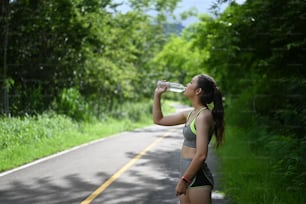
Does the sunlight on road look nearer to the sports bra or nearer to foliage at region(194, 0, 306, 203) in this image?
foliage at region(194, 0, 306, 203)

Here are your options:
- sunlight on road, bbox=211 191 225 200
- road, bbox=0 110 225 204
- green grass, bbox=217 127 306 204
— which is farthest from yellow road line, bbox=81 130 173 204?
green grass, bbox=217 127 306 204

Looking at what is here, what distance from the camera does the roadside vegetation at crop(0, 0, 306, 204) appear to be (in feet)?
29.6

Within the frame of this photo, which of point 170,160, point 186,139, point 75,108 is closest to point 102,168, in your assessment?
point 170,160

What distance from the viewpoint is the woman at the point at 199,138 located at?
3.55 meters

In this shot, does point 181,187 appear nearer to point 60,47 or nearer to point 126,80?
point 60,47

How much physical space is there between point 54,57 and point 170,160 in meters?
11.6

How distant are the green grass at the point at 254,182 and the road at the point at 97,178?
1.39 feet

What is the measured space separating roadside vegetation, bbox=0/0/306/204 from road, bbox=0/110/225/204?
97 centimetres

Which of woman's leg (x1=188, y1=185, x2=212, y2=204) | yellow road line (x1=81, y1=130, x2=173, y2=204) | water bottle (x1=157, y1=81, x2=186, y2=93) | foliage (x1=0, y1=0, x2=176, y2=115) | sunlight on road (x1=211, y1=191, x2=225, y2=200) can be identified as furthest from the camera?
foliage (x1=0, y1=0, x2=176, y2=115)

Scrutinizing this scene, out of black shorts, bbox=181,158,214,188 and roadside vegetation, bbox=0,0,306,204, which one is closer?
black shorts, bbox=181,158,214,188

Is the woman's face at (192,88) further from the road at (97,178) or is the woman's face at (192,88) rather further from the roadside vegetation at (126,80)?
the road at (97,178)

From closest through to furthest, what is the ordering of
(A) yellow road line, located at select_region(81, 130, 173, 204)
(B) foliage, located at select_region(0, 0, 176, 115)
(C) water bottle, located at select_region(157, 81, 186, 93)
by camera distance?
(C) water bottle, located at select_region(157, 81, 186, 93) < (A) yellow road line, located at select_region(81, 130, 173, 204) < (B) foliage, located at select_region(0, 0, 176, 115)

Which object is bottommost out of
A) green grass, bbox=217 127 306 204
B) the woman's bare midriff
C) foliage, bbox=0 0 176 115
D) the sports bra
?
green grass, bbox=217 127 306 204

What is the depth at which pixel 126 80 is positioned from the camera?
29.8 metres
